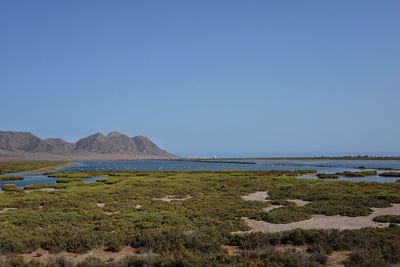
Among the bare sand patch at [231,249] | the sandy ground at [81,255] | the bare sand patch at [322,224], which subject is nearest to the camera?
the sandy ground at [81,255]

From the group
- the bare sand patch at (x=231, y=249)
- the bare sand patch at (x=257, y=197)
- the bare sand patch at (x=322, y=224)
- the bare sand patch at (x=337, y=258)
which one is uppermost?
the bare sand patch at (x=257, y=197)

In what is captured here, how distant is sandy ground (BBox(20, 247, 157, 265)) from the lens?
57.3 feet

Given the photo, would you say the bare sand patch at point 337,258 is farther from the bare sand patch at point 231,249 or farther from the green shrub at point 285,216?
the green shrub at point 285,216

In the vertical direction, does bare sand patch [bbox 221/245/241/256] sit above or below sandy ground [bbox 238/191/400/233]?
below

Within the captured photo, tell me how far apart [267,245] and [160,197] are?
23319 millimetres

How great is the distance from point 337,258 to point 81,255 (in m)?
11.5

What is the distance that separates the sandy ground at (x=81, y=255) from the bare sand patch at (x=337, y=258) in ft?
24.8

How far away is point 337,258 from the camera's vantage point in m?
16.9

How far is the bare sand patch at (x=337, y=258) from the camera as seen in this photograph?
1608 cm

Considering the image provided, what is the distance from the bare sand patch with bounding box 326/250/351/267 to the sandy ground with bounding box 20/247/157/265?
24.8ft

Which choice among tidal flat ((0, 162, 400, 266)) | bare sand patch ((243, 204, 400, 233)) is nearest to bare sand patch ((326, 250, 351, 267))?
tidal flat ((0, 162, 400, 266))

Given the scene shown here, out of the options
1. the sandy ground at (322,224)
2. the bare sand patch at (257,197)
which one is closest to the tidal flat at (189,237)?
the sandy ground at (322,224)

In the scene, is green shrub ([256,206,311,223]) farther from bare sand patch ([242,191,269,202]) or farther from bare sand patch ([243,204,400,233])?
bare sand patch ([242,191,269,202])

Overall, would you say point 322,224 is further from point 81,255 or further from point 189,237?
point 81,255
